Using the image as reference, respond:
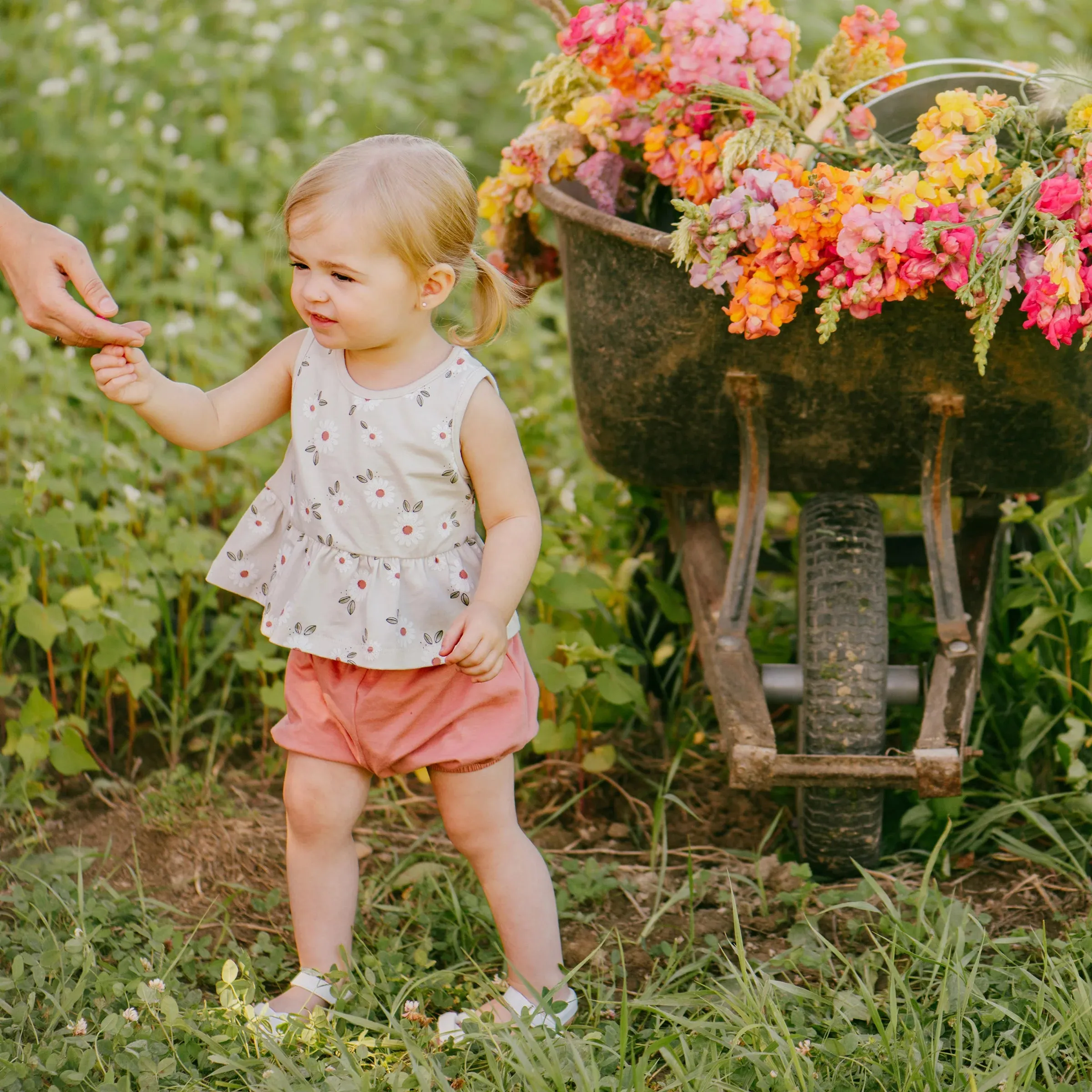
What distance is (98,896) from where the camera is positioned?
89.0 inches

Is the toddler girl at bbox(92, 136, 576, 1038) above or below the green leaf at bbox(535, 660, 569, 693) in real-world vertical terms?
above

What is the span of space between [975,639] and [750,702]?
0.46 meters

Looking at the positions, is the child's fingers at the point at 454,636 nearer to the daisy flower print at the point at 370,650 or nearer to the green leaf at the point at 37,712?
the daisy flower print at the point at 370,650

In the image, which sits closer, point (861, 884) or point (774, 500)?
point (861, 884)

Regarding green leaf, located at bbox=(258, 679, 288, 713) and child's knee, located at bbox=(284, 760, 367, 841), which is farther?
green leaf, located at bbox=(258, 679, 288, 713)

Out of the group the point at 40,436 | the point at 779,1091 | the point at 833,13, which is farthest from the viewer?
the point at 833,13

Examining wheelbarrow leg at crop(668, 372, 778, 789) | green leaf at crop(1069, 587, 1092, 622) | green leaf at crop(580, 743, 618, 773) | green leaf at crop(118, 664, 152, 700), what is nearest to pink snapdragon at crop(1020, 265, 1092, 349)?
wheelbarrow leg at crop(668, 372, 778, 789)

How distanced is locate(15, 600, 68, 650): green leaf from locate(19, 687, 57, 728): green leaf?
9cm

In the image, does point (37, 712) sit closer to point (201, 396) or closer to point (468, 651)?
point (201, 396)

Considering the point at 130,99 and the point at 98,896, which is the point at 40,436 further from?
the point at 130,99

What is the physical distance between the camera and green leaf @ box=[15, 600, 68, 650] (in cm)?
246

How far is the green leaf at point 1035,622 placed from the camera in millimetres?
2438

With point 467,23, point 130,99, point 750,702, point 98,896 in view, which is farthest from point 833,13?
point 98,896

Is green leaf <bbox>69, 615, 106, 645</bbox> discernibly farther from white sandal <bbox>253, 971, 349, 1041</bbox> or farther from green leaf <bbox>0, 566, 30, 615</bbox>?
white sandal <bbox>253, 971, 349, 1041</bbox>
